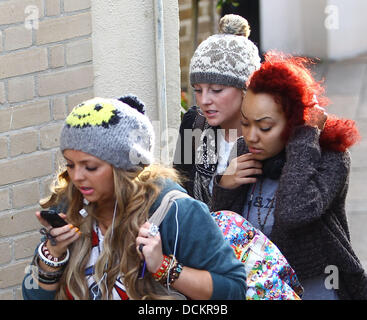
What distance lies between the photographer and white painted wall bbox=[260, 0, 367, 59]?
32.8ft

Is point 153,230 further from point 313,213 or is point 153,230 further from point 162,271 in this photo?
point 313,213

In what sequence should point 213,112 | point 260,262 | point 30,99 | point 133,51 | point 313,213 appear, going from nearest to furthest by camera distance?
point 260,262
point 313,213
point 213,112
point 30,99
point 133,51

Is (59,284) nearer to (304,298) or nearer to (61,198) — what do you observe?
(61,198)

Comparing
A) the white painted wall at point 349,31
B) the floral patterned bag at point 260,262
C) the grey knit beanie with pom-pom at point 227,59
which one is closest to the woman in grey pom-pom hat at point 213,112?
the grey knit beanie with pom-pom at point 227,59

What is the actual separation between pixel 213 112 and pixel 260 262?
1019 millimetres

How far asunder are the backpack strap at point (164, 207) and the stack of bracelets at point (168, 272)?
6.3 inches

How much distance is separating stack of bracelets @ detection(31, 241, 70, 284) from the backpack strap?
351 mm

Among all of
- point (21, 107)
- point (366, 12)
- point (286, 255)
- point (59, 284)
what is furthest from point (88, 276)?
point (366, 12)

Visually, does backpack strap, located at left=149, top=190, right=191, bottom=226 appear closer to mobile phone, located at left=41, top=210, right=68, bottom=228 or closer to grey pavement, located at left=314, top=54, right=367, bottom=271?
mobile phone, located at left=41, top=210, right=68, bottom=228

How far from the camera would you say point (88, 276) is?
2.88m

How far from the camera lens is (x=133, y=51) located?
14.2 feet

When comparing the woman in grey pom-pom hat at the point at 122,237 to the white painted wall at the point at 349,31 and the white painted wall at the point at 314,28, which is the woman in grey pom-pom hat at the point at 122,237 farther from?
the white painted wall at the point at 349,31

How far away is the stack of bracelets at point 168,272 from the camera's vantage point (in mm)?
2732

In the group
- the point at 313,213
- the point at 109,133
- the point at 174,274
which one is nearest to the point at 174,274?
the point at 174,274
